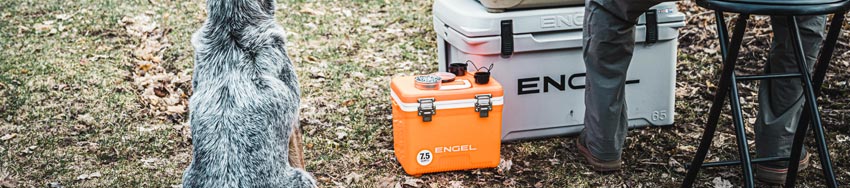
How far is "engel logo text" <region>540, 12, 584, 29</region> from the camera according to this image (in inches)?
172

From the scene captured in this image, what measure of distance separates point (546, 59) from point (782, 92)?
46.4 inches

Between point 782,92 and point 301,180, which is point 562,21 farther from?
point 301,180

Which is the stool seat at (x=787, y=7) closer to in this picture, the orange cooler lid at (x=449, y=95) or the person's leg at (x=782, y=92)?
the person's leg at (x=782, y=92)

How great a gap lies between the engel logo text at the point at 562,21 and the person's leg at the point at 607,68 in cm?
38

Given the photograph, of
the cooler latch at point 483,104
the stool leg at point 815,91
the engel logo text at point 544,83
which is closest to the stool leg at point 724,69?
the stool leg at point 815,91

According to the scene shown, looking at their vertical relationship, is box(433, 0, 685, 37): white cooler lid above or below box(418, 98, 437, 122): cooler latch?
above

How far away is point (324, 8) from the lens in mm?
8117

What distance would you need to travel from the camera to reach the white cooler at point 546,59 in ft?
14.2

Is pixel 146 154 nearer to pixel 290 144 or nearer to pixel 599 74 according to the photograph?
pixel 290 144

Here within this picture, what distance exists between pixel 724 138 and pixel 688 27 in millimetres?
2358

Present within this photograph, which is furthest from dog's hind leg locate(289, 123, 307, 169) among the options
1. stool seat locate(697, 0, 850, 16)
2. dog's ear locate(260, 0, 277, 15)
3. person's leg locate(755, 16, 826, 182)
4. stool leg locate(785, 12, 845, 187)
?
person's leg locate(755, 16, 826, 182)

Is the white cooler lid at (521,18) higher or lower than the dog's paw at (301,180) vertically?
higher

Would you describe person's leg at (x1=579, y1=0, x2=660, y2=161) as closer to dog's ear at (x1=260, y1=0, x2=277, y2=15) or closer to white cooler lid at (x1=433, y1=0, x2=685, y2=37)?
white cooler lid at (x1=433, y1=0, x2=685, y2=37)

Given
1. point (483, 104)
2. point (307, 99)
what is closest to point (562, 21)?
point (483, 104)
